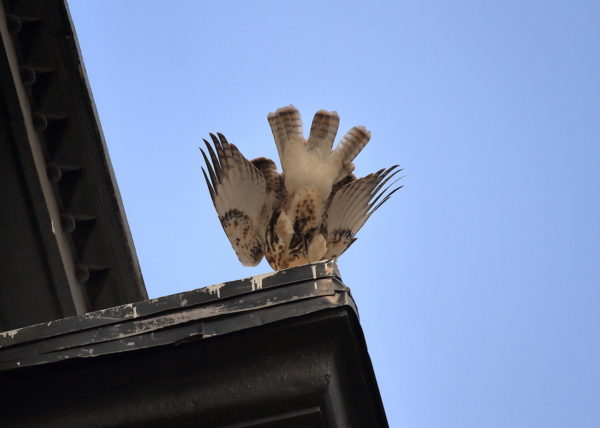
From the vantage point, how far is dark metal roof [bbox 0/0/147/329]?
921 cm

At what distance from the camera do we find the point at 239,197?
7156mm

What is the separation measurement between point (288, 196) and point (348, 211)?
0.36 metres

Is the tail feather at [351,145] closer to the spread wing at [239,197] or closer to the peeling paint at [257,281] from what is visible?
the spread wing at [239,197]

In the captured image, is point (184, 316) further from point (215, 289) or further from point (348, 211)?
point (348, 211)

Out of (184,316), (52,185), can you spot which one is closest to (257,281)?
(184,316)

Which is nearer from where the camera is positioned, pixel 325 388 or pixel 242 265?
pixel 325 388

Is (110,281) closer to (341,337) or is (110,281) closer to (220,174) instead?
(220,174)

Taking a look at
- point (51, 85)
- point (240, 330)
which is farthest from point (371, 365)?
point (51, 85)

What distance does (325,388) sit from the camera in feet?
17.4

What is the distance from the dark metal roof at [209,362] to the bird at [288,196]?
158cm

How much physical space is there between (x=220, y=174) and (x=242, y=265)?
0.56 meters

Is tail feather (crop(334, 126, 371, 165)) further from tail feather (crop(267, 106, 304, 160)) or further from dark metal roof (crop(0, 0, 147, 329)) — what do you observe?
dark metal roof (crop(0, 0, 147, 329))

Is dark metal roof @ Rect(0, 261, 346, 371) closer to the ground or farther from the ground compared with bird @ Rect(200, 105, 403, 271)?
closer to the ground

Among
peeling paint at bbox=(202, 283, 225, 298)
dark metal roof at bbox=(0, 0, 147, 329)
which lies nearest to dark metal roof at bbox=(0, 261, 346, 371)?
peeling paint at bbox=(202, 283, 225, 298)
